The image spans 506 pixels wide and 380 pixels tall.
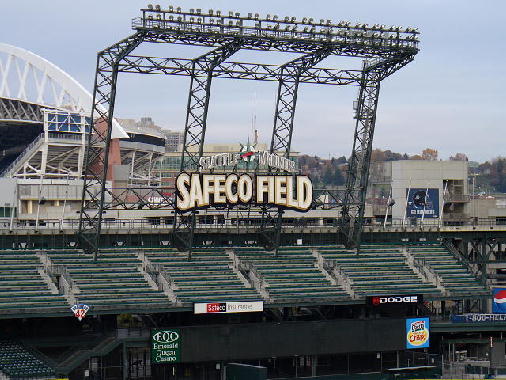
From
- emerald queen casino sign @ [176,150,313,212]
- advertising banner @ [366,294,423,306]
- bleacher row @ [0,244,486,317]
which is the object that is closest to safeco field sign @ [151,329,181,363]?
bleacher row @ [0,244,486,317]

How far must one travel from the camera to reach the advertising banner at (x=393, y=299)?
222ft

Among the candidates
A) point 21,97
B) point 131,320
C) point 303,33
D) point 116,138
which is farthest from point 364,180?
point 21,97

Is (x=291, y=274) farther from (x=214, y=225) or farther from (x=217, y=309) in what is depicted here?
(x=217, y=309)

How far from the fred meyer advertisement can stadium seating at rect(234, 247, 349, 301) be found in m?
4.58

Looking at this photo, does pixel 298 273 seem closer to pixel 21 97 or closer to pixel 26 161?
pixel 26 161

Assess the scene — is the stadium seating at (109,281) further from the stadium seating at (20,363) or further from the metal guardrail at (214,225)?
the stadium seating at (20,363)

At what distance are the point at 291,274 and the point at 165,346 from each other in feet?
37.6

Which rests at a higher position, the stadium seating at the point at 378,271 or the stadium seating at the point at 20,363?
the stadium seating at the point at 378,271

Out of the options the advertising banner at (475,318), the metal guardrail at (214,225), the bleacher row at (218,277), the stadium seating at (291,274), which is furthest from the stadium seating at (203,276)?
the advertising banner at (475,318)

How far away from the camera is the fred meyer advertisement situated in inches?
2675

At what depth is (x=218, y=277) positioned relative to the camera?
220ft

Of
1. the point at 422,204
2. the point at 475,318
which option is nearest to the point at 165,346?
the point at 475,318

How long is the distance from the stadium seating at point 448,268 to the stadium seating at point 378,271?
1.37 meters

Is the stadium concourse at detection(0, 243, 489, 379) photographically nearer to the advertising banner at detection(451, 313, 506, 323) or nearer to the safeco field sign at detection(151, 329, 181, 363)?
the safeco field sign at detection(151, 329, 181, 363)
